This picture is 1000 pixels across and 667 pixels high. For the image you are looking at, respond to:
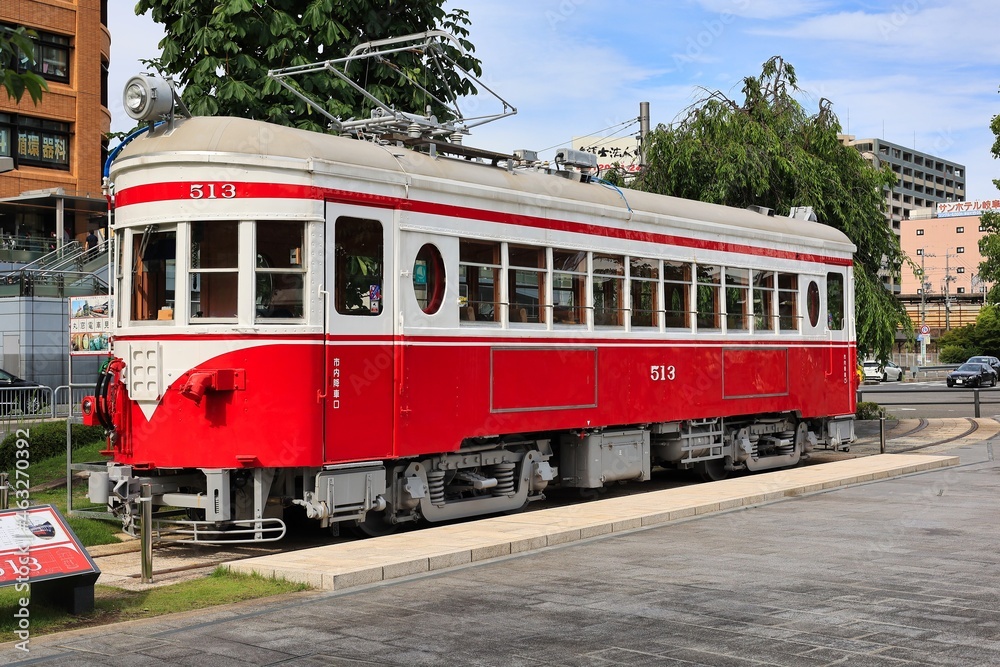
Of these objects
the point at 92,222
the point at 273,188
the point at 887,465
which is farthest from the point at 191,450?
the point at 92,222

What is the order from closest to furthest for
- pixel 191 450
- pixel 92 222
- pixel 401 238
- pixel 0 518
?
1. pixel 0 518
2. pixel 191 450
3. pixel 401 238
4. pixel 92 222

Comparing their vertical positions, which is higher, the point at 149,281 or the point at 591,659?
the point at 149,281

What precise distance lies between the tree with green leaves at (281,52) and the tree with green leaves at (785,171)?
924 cm

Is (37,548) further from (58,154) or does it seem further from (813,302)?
(58,154)

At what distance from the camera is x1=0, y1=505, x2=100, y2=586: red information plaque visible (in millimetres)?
8312

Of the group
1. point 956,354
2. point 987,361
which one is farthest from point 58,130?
point 956,354

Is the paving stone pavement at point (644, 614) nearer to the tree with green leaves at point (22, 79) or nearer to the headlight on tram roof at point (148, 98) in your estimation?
the tree with green leaves at point (22, 79)

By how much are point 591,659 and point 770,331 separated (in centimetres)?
1188

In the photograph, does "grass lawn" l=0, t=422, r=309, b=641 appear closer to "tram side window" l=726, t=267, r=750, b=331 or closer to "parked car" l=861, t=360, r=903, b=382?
"tram side window" l=726, t=267, r=750, b=331

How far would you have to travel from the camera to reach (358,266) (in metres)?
11.8

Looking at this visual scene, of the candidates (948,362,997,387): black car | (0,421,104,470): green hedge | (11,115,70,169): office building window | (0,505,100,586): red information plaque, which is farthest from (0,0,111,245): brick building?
(948,362,997,387): black car

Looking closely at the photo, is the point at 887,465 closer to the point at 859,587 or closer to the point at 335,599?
the point at 859,587

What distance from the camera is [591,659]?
7.16m

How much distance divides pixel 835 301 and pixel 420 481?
10289 millimetres
